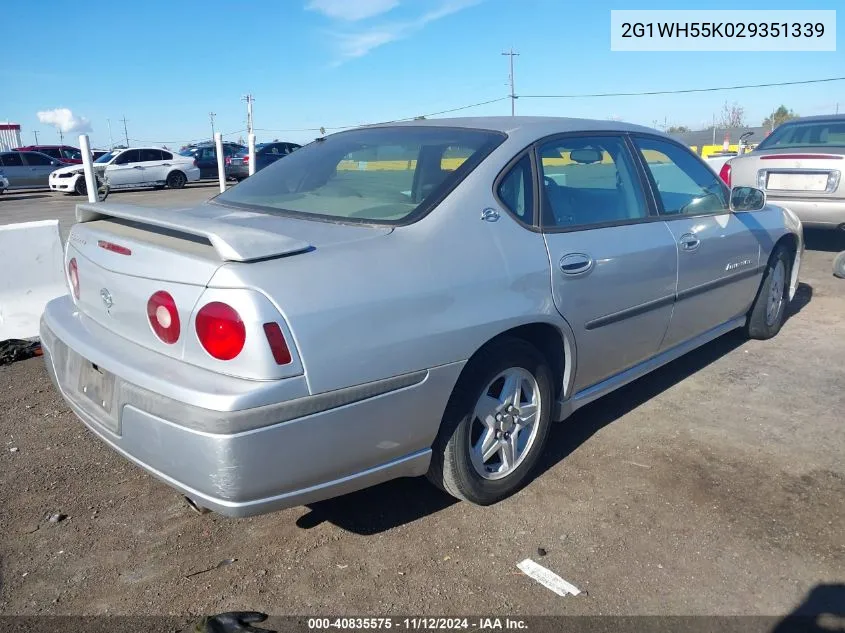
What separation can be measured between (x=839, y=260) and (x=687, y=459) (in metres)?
4.73

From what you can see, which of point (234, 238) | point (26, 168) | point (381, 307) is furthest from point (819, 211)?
Answer: point (26, 168)

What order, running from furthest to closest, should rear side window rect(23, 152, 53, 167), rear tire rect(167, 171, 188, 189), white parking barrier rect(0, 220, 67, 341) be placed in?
1. rear side window rect(23, 152, 53, 167)
2. rear tire rect(167, 171, 188, 189)
3. white parking barrier rect(0, 220, 67, 341)

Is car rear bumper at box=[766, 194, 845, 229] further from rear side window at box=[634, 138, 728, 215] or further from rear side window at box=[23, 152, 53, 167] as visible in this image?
rear side window at box=[23, 152, 53, 167]

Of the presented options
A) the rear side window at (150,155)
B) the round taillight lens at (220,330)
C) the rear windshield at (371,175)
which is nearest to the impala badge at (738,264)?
the rear windshield at (371,175)

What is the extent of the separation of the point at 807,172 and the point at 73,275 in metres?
7.59

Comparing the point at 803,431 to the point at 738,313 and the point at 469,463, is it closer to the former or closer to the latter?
the point at 738,313

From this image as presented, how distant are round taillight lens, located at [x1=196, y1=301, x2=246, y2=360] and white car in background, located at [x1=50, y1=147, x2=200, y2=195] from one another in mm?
22106

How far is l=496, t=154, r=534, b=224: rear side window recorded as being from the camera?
2896 millimetres

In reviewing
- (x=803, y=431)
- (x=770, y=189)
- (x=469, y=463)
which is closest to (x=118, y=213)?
(x=469, y=463)

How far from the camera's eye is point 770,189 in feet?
26.2

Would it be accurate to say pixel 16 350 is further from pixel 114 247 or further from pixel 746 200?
pixel 746 200

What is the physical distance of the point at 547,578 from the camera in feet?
8.20

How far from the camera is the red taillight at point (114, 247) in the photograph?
99.4 inches

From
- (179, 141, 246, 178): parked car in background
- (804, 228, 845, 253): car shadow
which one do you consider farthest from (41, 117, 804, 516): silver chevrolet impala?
(179, 141, 246, 178): parked car in background
